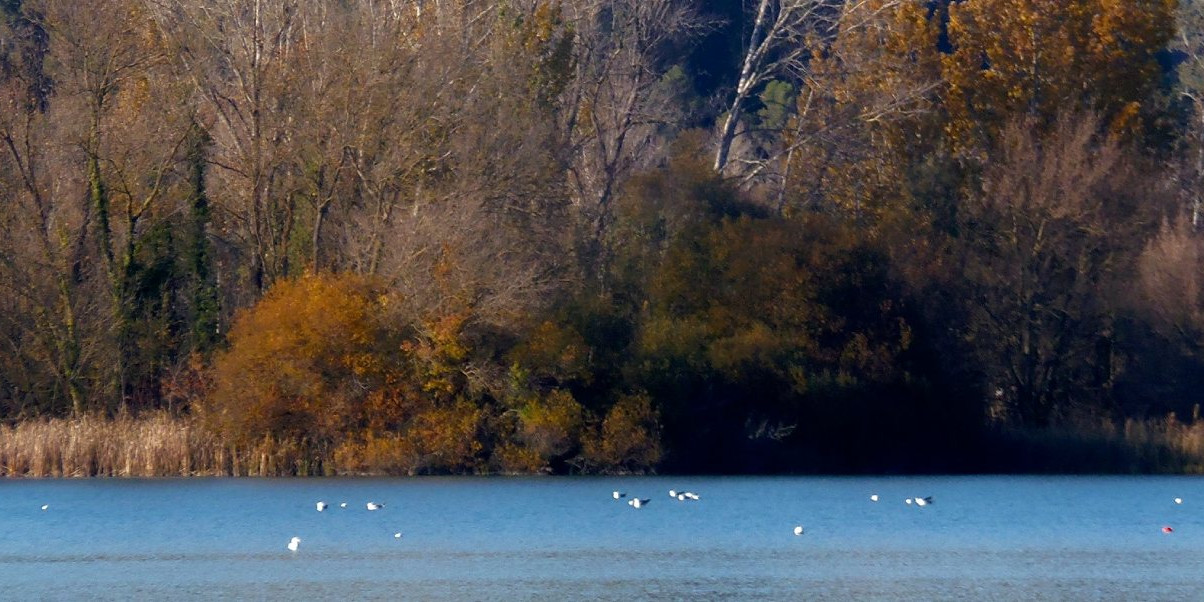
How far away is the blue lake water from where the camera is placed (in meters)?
18.3

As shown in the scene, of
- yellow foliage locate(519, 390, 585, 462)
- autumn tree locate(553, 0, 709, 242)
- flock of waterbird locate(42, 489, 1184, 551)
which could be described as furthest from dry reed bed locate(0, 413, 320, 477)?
autumn tree locate(553, 0, 709, 242)

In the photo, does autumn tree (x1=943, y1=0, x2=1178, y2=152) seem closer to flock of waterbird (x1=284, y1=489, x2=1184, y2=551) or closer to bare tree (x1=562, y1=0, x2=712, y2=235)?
bare tree (x1=562, y1=0, x2=712, y2=235)

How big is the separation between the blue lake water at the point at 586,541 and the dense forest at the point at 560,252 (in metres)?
2.40

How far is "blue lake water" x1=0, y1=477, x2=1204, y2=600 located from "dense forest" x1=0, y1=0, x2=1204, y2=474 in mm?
2404

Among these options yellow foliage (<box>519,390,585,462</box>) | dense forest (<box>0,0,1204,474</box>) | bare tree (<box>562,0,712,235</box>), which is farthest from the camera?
bare tree (<box>562,0,712,235</box>)

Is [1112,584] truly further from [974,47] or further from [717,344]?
[974,47]

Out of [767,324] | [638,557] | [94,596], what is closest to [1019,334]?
[767,324]

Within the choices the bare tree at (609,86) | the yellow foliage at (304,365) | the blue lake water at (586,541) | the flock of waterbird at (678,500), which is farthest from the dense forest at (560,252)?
the flock of waterbird at (678,500)

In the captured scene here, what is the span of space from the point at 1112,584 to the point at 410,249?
16.3 m

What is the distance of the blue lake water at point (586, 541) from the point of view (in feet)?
60.1

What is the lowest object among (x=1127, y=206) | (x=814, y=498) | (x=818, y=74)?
(x=814, y=498)

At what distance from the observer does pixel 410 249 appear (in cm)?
3192

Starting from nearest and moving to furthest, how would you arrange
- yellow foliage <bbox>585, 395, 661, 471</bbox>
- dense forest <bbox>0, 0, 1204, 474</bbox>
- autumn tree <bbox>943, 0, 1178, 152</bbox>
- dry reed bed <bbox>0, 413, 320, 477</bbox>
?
dry reed bed <bbox>0, 413, 320, 477</bbox>, dense forest <bbox>0, 0, 1204, 474</bbox>, yellow foliage <bbox>585, 395, 661, 471</bbox>, autumn tree <bbox>943, 0, 1178, 152</bbox>

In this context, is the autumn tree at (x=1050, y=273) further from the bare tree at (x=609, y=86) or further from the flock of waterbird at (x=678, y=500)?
the flock of waterbird at (x=678, y=500)
